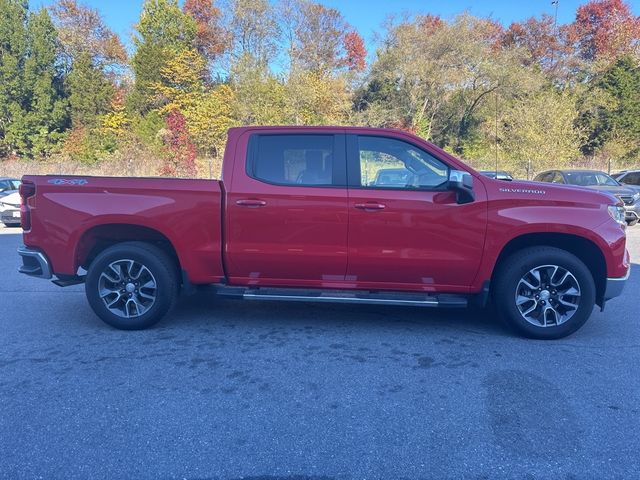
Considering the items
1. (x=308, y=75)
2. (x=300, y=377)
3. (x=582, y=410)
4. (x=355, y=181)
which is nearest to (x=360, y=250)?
(x=355, y=181)

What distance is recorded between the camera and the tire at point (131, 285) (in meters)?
4.67

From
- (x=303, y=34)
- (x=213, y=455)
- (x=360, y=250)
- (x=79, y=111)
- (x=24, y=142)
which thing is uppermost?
(x=303, y=34)

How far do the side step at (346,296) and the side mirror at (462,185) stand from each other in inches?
37.8

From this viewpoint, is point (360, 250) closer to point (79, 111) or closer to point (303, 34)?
point (303, 34)

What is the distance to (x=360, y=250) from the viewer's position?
4.48m

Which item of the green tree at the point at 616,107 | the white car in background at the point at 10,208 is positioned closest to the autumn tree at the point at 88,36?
the white car in background at the point at 10,208

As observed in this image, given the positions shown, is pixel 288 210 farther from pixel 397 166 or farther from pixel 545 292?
pixel 545 292

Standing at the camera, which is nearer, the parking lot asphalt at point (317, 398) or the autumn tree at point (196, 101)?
the parking lot asphalt at point (317, 398)

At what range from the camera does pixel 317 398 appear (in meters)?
3.36

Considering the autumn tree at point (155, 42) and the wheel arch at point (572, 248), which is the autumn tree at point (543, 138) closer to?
the wheel arch at point (572, 248)

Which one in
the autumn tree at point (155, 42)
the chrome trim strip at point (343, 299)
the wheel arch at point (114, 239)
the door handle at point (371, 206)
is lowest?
the chrome trim strip at point (343, 299)

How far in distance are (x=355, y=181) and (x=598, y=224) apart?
2281 millimetres

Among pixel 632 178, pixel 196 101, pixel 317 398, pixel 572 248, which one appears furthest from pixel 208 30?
pixel 317 398

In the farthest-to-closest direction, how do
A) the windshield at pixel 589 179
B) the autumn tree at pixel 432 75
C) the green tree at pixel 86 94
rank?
the green tree at pixel 86 94
the autumn tree at pixel 432 75
the windshield at pixel 589 179
